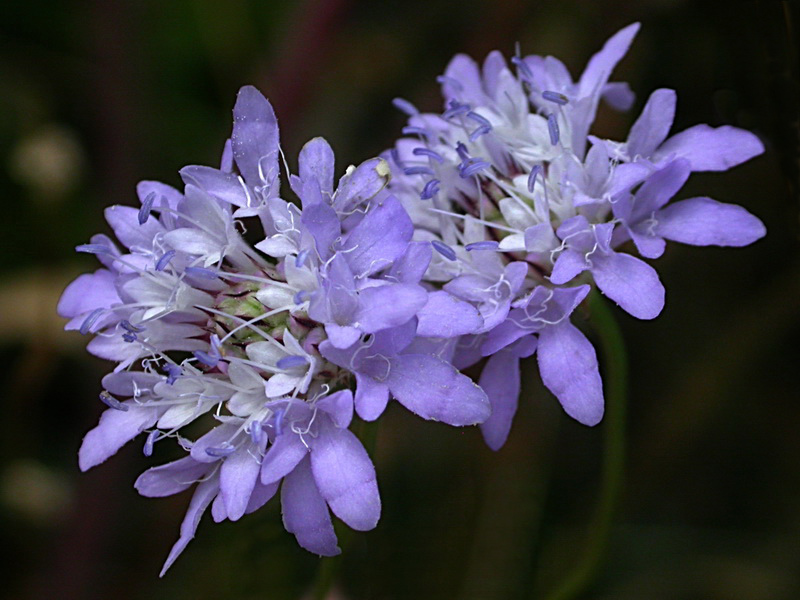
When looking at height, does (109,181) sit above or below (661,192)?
above

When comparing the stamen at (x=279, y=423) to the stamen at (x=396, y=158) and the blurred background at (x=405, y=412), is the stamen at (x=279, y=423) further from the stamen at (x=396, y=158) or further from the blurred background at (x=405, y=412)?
the blurred background at (x=405, y=412)

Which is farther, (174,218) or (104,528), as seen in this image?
(104,528)

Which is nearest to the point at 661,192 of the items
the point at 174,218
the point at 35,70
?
the point at 174,218

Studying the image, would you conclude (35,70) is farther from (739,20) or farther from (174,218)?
(739,20)

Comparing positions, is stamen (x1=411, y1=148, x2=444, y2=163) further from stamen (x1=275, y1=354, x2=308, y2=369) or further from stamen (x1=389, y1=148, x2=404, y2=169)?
stamen (x1=275, y1=354, x2=308, y2=369)

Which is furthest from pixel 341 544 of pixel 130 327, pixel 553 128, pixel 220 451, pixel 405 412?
pixel 405 412

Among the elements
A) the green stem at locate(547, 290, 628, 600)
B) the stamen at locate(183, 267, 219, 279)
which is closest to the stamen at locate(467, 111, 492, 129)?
the green stem at locate(547, 290, 628, 600)

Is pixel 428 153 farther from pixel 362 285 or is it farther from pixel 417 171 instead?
pixel 362 285

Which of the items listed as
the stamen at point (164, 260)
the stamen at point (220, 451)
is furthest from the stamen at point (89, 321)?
the stamen at point (220, 451)
